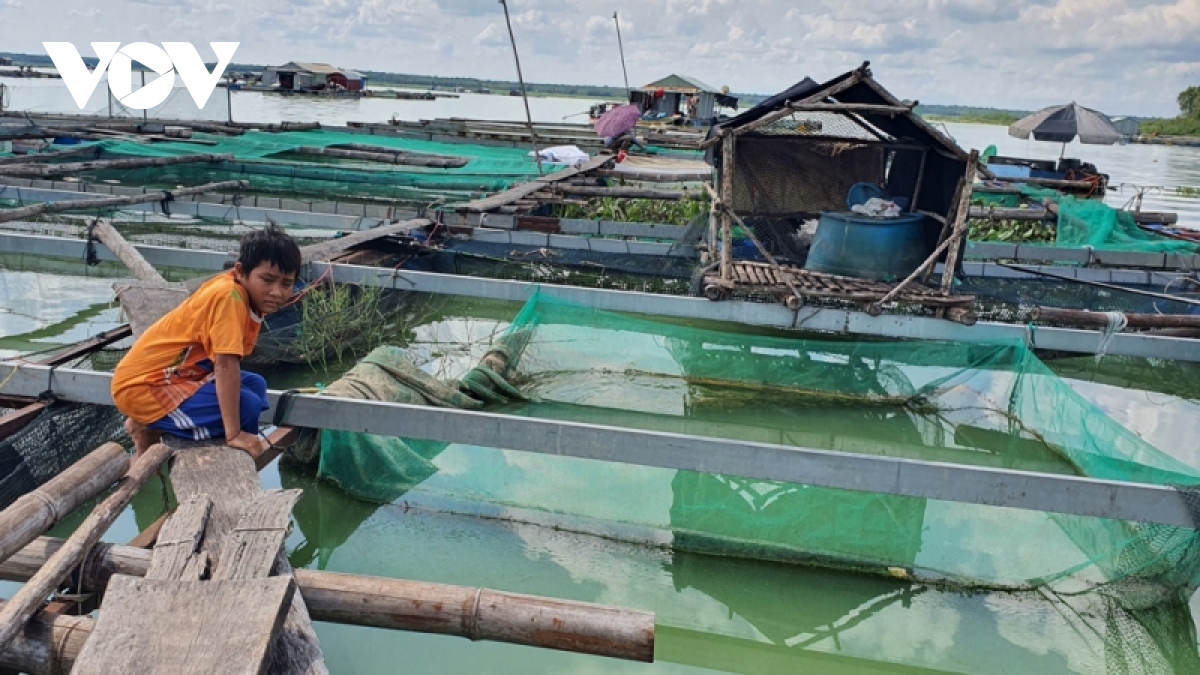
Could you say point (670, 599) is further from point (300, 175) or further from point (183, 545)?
point (300, 175)

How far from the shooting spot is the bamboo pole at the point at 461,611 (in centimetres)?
207

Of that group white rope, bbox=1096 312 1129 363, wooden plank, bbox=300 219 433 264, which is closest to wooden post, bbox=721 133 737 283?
white rope, bbox=1096 312 1129 363

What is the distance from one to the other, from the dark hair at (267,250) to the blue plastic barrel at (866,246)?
4869mm

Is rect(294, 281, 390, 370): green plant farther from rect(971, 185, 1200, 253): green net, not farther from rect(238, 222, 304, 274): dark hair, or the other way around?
rect(971, 185, 1200, 253): green net

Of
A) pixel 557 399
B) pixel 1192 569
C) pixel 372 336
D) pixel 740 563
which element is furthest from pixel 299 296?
pixel 1192 569

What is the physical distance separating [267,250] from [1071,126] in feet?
52.5

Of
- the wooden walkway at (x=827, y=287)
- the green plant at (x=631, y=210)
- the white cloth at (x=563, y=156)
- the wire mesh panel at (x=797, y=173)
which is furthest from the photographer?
the white cloth at (x=563, y=156)

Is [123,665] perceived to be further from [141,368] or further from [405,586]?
[141,368]

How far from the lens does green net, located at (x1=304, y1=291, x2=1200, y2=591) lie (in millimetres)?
3574

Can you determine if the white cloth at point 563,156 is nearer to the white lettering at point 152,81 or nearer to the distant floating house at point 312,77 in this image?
the white lettering at point 152,81

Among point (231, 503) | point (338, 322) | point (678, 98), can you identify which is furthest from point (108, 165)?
point (678, 98)

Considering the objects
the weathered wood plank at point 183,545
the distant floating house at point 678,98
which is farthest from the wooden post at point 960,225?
the distant floating house at point 678,98

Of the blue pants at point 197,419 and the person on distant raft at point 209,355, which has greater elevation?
the person on distant raft at point 209,355

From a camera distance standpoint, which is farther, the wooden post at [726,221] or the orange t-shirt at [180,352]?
the wooden post at [726,221]
